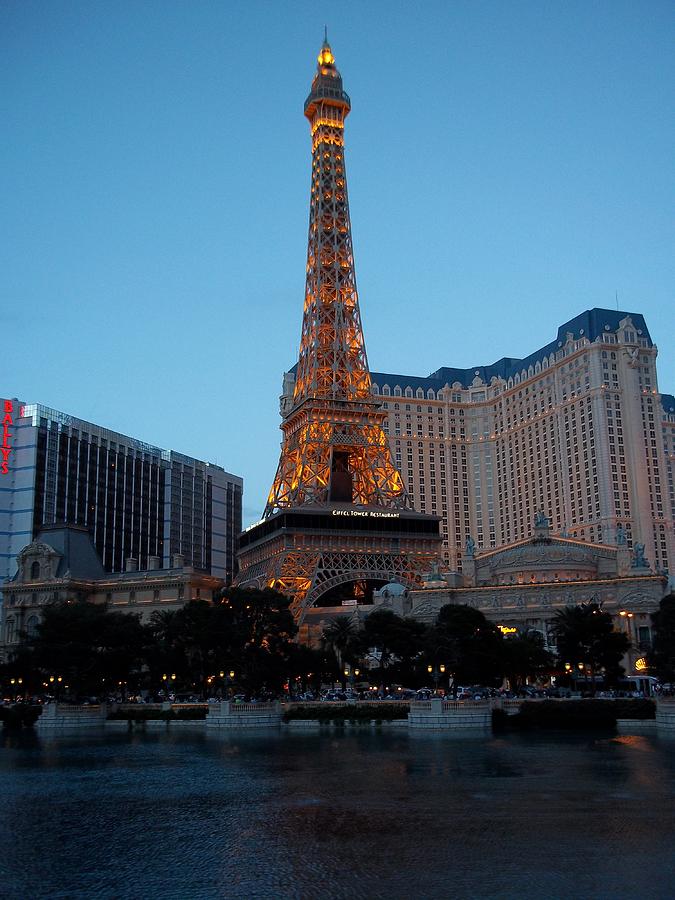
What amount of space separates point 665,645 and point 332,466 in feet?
217

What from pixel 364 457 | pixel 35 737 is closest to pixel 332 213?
pixel 364 457

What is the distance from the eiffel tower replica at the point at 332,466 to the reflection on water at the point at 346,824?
68.7 m

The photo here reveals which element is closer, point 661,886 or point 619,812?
point 661,886

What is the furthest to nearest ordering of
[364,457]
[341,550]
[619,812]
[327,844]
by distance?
[364,457], [341,550], [619,812], [327,844]

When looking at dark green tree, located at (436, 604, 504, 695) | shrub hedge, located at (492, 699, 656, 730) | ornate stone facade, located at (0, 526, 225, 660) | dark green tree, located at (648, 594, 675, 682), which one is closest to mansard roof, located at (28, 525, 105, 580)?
ornate stone facade, located at (0, 526, 225, 660)

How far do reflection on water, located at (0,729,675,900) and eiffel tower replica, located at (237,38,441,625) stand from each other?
68666 mm

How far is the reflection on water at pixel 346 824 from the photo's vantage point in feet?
93.0

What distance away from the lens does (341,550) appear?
134000 millimetres

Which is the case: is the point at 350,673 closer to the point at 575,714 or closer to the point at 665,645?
the point at 665,645

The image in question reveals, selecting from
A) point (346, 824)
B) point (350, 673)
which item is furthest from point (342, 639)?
point (346, 824)

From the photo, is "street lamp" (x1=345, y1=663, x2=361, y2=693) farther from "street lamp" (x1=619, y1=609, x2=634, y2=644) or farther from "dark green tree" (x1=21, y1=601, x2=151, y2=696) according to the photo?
"street lamp" (x1=619, y1=609, x2=634, y2=644)

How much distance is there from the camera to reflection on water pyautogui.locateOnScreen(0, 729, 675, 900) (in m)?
28.3

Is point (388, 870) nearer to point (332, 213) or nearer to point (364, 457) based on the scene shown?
point (364, 457)

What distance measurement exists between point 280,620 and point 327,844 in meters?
69.0
